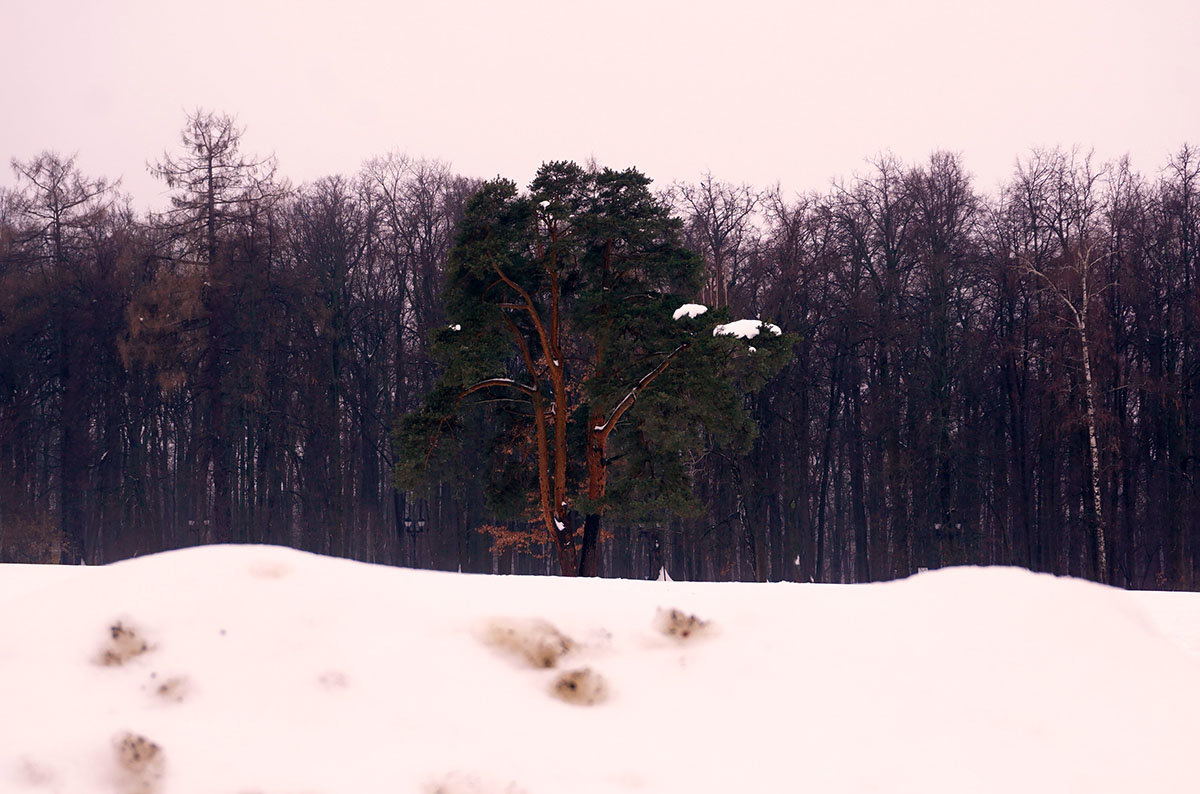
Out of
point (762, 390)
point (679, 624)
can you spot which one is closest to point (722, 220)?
point (762, 390)

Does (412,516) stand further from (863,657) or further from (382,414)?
(863,657)

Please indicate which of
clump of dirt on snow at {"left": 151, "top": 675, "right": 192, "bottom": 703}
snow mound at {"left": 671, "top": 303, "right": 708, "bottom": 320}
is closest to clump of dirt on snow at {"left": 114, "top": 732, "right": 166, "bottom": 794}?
clump of dirt on snow at {"left": 151, "top": 675, "right": 192, "bottom": 703}

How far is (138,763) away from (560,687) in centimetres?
191

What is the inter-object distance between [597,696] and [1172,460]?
30775mm

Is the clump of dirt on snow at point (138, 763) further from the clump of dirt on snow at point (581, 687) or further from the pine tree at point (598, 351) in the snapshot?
the pine tree at point (598, 351)

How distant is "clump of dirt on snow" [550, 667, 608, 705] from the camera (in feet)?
15.0

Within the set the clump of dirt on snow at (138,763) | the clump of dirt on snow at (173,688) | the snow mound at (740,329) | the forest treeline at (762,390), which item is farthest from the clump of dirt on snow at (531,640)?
the forest treeline at (762,390)

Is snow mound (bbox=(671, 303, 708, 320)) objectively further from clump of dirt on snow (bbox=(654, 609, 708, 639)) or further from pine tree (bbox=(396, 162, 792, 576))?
clump of dirt on snow (bbox=(654, 609, 708, 639))

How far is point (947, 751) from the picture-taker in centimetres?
430

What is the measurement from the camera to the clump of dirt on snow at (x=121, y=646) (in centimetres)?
435

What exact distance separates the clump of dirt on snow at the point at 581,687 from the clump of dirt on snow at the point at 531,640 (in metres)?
0.12

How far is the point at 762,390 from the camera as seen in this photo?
32969mm

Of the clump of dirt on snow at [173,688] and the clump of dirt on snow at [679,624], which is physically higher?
the clump of dirt on snow at [679,624]

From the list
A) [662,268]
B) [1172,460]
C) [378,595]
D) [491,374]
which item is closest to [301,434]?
[491,374]
